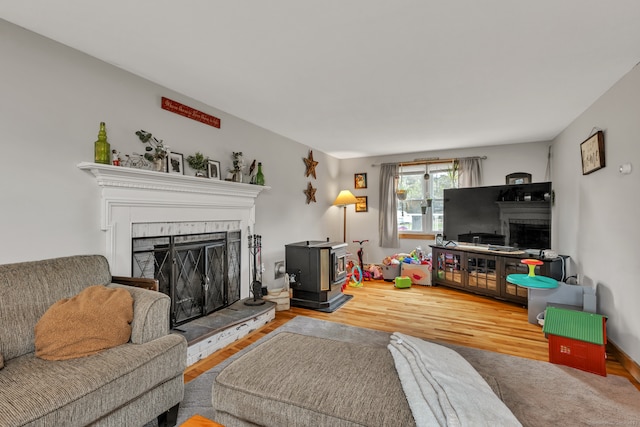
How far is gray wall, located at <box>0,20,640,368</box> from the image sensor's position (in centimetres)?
192

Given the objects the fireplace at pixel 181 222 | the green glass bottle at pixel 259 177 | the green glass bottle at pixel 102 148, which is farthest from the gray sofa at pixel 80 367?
the green glass bottle at pixel 259 177

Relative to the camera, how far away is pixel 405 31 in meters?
1.92

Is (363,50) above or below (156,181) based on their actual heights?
above

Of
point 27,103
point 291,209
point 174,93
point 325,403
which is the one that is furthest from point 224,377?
point 291,209

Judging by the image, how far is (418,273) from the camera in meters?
5.00

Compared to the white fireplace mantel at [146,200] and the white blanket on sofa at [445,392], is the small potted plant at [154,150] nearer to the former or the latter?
the white fireplace mantel at [146,200]

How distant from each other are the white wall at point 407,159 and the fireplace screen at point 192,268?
9.98 feet

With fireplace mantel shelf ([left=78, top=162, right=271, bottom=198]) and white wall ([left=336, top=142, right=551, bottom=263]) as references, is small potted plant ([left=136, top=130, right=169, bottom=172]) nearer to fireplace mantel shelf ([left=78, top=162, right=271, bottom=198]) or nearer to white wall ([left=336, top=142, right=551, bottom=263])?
fireplace mantel shelf ([left=78, top=162, right=271, bottom=198])

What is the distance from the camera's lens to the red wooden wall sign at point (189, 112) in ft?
9.22

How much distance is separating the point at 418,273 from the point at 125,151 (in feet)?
14.0

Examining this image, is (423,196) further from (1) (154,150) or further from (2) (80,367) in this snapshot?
(2) (80,367)

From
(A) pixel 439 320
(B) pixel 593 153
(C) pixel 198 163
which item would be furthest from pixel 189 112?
(B) pixel 593 153

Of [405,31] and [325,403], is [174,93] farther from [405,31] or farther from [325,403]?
[325,403]

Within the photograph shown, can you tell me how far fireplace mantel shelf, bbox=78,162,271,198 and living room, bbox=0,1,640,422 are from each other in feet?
0.39
